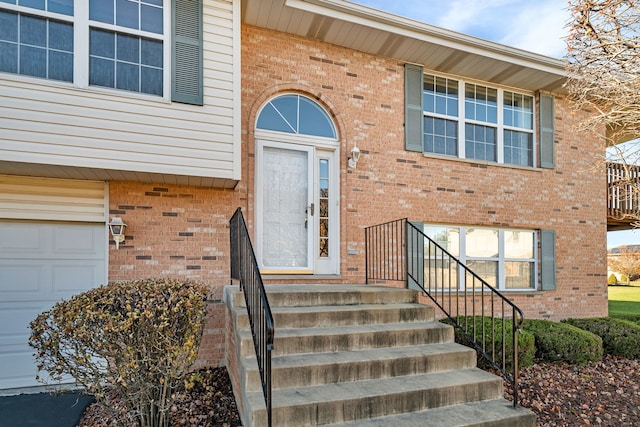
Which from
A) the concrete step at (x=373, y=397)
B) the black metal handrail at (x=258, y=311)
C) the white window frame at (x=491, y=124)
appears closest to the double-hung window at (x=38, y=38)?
the black metal handrail at (x=258, y=311)

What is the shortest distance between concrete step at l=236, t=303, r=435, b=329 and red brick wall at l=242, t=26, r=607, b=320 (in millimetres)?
1586

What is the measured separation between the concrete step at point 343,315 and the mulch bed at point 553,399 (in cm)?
100

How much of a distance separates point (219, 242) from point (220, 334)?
1.23 metres

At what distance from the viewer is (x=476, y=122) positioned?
22.8 feet

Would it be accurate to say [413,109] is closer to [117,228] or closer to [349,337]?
[349,337]

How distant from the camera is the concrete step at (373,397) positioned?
9.07ft

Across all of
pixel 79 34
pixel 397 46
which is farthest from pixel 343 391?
pixel 397 46

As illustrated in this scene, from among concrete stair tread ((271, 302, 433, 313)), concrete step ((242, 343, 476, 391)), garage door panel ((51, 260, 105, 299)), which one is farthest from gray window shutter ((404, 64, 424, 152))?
garage door panel ((51, 260, 105, 299))

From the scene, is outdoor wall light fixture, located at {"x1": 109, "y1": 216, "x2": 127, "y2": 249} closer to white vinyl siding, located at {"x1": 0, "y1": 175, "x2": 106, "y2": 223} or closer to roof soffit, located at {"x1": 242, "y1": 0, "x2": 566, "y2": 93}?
white vinyl siding, located at {"x1": 0, "y1": 175, "x2": 106, "y2": 223}

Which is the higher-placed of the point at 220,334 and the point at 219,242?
the point at 219,242

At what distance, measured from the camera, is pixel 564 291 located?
733cm

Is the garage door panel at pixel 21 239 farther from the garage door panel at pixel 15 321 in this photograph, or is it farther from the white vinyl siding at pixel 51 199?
the garage door panel at pixel 15 321

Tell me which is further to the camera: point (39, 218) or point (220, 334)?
point (220, 334)

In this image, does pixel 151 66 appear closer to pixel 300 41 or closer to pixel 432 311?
pixel 300 41
